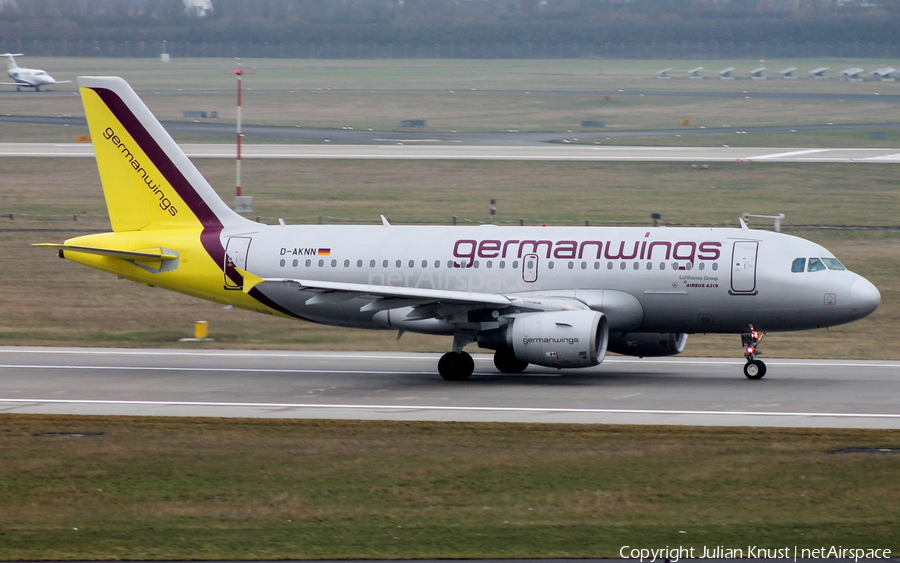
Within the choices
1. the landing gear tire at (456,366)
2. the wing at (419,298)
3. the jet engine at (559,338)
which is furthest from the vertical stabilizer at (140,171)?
the jet engine at (559,338)

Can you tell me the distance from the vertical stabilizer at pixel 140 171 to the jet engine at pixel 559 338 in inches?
393

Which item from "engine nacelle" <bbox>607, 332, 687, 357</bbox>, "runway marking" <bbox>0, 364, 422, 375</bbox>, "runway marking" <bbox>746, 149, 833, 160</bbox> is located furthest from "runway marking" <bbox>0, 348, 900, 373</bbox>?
"runway marking" <bbox>746, 149, 833, 160</bbox>

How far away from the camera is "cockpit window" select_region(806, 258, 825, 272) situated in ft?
99.5

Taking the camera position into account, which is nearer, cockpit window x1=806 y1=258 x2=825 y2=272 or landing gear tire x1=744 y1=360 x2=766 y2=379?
cockpit window x1=806 y1=258 x2=825 y2=272

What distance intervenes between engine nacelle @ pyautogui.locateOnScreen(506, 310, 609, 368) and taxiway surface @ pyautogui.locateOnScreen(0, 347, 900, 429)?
897 mm

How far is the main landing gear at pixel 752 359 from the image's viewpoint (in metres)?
30.5

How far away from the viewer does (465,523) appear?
16.8 meters

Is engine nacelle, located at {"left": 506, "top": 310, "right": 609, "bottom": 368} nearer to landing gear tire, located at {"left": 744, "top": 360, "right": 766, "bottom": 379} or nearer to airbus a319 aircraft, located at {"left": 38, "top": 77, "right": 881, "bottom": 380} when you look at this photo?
airbus a319 aircraft, located at {"left": 38, "top": 77, "right": 881, "bottom": 380}

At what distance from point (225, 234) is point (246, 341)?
19.1 feet

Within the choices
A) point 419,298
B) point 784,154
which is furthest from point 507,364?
point 784,154

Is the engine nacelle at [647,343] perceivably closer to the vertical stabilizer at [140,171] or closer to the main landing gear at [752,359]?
the main landing gear at [752,359]

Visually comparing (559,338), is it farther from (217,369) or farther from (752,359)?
(217,369)

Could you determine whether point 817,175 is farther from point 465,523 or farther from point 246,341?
point 465,523

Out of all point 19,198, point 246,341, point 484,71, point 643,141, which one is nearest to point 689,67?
point 484,71
